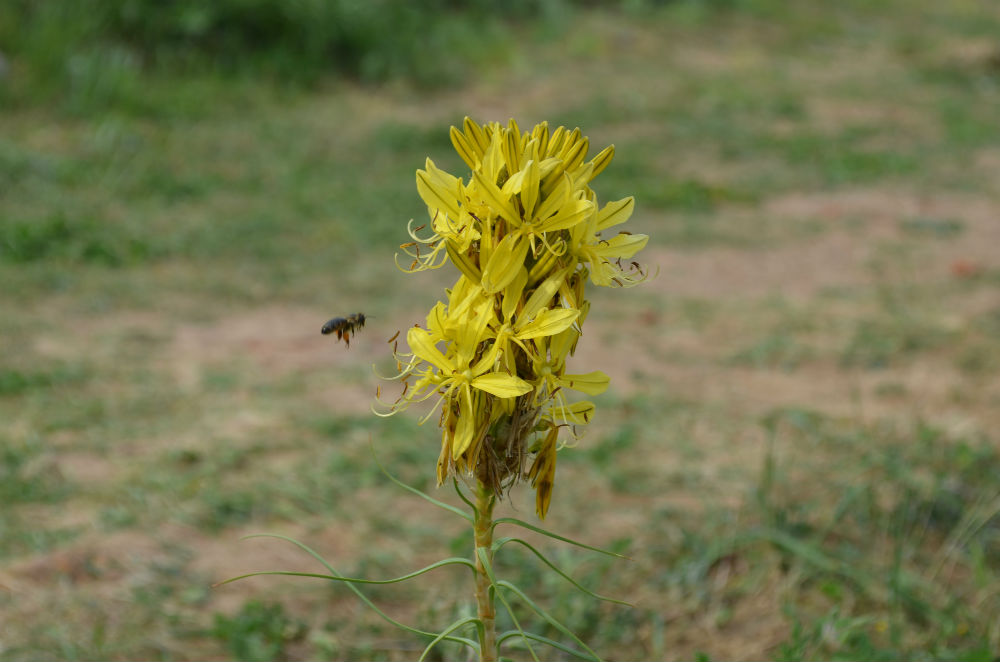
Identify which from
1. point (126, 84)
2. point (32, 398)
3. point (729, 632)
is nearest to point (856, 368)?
point (729, 632)

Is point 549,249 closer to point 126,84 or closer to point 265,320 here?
point 265,320

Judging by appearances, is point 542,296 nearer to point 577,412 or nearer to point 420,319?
point 577,412

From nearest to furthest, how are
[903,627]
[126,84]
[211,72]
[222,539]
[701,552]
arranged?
[903,627] < [701,552] < [222,539] < [126,84] < [211,72]

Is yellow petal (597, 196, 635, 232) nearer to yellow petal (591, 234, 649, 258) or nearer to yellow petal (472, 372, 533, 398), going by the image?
yellow petal (591, 234, 649, 258)

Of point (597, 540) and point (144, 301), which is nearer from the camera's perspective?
point (597, 540)

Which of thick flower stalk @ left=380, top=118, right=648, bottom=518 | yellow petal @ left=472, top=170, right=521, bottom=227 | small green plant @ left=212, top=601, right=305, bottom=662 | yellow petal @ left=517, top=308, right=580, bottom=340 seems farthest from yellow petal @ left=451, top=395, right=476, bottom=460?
small green plant @ left=212, top=601, right=305, bottom=662

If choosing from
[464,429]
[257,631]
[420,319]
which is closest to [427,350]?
[464,429]

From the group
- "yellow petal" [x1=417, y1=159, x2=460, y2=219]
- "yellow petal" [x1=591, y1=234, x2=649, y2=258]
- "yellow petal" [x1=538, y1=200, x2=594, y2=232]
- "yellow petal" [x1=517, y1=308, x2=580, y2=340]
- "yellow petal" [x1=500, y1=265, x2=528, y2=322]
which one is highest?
"yellow petal" [x1=417, y1=159, x2=460, y2=219]
